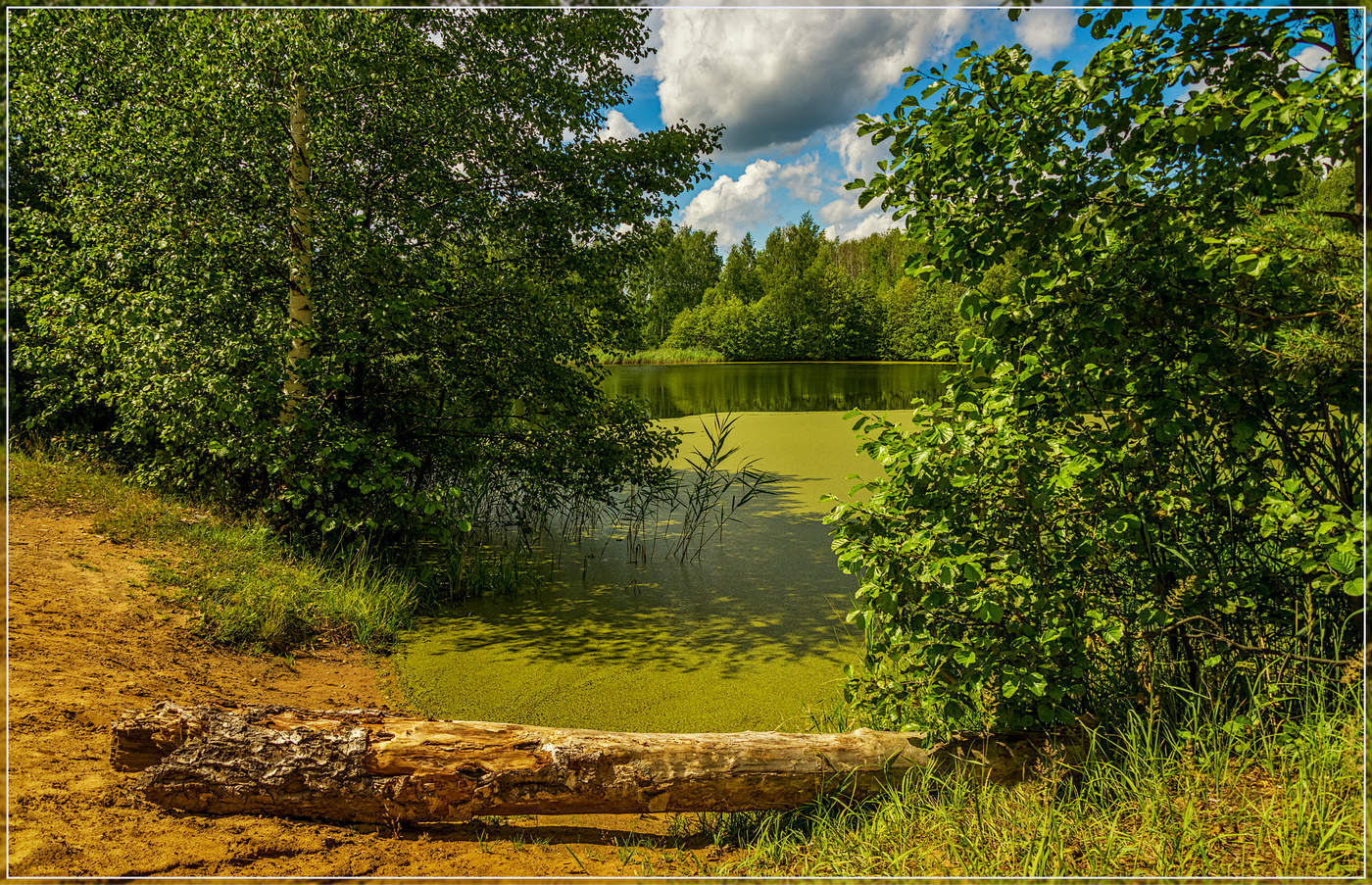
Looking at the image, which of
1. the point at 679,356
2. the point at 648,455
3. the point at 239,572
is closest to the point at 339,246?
the point at 239,572

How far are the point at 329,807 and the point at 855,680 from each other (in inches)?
66.0

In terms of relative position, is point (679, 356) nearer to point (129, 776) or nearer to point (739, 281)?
point (739, 281)

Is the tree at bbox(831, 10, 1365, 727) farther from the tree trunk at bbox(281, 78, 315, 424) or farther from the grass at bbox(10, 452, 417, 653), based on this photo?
the tree trunk at bbox(281, 78, 315, 424)

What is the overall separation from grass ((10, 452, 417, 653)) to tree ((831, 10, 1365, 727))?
298 cm

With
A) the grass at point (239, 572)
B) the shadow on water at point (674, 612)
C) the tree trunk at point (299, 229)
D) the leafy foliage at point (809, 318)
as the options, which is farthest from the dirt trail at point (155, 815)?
the leafy foliage at point (809, 318)

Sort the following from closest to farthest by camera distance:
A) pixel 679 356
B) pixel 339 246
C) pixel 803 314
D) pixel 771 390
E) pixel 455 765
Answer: pixel 455 765 → pixel 339 246 → pixel 771 390 → pixel 679 356 → pixel 803 314

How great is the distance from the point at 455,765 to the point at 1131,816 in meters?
1.84

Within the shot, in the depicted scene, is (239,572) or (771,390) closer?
(239,572)

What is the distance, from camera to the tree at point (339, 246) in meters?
3.91

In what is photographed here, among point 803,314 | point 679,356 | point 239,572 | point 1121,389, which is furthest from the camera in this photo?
point 803,314

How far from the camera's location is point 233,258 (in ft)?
13.4

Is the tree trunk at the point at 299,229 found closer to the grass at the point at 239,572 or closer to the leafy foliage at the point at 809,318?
the grass at the point at 239,572

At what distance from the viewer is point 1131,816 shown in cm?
179

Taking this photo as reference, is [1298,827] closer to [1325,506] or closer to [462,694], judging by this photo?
[1325,506]
